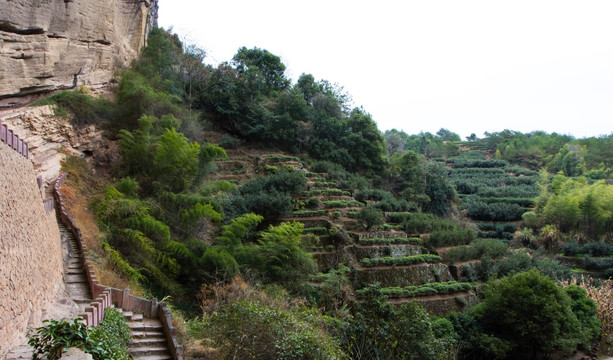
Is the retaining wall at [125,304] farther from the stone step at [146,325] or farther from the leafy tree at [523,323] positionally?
A: the leafy tree at [523,323]

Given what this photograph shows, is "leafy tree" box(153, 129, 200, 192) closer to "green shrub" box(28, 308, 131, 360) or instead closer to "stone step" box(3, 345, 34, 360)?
"stone step" box(3, 345, 34, 360)

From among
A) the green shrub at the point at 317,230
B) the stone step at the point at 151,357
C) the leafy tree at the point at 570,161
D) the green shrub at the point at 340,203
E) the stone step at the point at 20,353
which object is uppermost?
the leafy tree at the point at 570,161

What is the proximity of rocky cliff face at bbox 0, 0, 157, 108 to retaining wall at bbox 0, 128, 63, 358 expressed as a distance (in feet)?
21.5

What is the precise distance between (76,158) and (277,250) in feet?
27.1

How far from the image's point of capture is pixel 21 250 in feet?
20.5

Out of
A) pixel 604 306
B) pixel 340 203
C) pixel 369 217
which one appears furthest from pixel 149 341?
pixel 604 306

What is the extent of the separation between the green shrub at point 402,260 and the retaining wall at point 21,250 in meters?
12.1

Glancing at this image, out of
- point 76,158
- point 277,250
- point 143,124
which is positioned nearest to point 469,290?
point 277,250

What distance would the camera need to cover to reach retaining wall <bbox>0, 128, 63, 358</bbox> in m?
5.41

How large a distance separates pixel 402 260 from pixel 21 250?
1477 centimetres

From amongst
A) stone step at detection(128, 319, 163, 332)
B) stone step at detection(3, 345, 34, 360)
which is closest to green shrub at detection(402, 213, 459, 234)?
stone step at detection(128, 319, 163, 332)

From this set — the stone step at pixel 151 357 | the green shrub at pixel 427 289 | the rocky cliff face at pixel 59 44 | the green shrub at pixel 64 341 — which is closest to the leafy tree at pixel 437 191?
the green shrub at pixel 427 289

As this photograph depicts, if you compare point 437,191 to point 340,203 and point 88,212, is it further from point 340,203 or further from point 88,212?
point 88,212

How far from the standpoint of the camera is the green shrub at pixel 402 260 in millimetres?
17953
